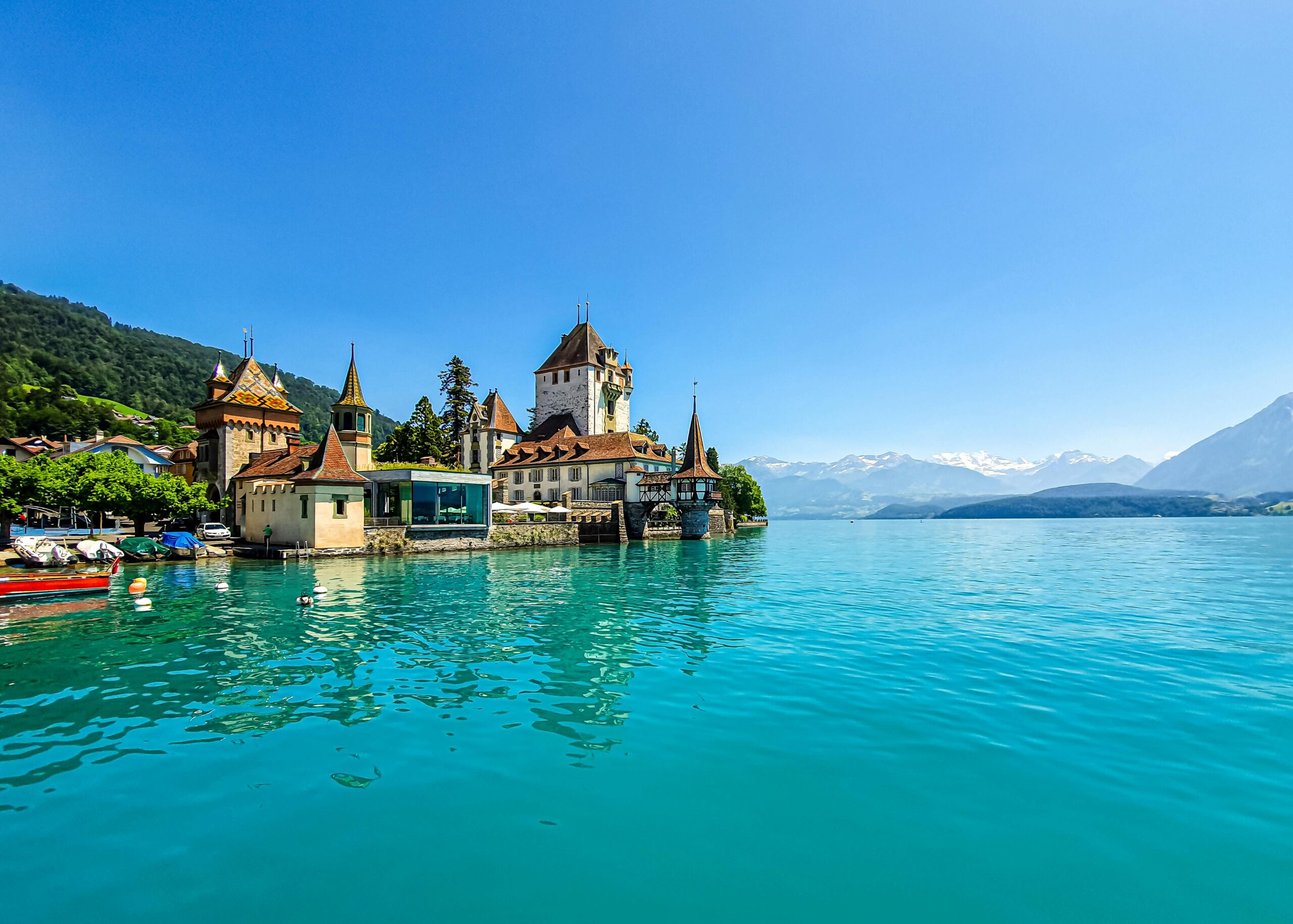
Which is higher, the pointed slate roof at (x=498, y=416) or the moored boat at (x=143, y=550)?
the pointed slate roof at (x=498, y=416)

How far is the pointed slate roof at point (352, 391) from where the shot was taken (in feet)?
172

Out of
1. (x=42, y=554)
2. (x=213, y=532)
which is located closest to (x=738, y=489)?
(x=213, y=532)

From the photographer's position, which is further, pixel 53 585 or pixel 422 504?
pixel 422 504

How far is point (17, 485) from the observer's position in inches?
1620

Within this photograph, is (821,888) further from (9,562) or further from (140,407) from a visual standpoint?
(140,407)

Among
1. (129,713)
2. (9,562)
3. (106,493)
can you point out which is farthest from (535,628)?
(106,493)

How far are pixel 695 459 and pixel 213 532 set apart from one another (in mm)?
43363

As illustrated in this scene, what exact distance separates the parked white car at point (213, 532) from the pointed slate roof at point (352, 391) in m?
12.8

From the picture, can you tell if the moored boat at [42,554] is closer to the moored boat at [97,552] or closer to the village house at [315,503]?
the moored boat at [97,552]

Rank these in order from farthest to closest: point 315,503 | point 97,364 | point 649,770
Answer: point 97,364 < point 315,503 < point 649,770

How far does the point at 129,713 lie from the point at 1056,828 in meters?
14.1

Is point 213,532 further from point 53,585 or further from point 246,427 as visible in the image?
point 53,585

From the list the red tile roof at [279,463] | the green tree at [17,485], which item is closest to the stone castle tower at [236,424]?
the red tile roof at [279,463]

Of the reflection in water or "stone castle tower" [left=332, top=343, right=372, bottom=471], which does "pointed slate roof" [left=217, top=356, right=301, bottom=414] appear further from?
the reflection in water
